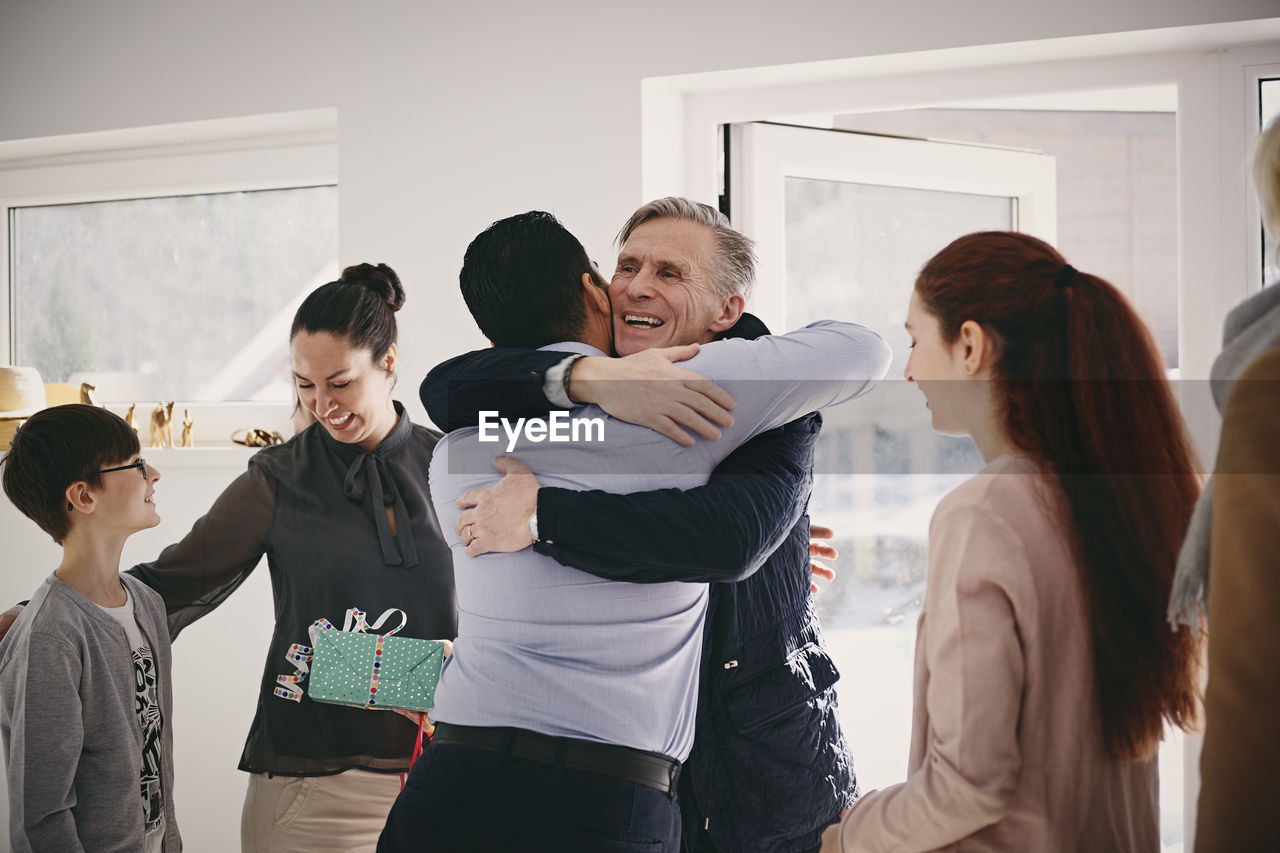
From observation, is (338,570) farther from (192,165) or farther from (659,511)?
(192,165)

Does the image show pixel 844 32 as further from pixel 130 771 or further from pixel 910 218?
pixel 130 771

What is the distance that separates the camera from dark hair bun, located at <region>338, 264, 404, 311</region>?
65.7 inches

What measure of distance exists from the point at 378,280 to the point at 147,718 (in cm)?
83

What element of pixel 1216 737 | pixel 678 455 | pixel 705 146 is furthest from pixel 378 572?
pixel 1216 737

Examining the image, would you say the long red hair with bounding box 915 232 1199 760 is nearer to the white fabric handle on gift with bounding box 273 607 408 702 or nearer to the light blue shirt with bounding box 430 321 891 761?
the light blue shirt with bounding box 430 321 891 761

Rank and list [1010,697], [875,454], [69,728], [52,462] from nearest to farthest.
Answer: [1010,697] < [69,728] < [52,462] < [875,454]

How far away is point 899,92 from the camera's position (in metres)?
1.83

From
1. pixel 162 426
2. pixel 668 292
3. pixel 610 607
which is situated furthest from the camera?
pixel 162 426

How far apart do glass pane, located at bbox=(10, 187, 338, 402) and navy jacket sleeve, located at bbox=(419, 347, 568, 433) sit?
1.28 metres

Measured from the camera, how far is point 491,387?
1093 millimetres

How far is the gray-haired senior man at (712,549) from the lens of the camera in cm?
103

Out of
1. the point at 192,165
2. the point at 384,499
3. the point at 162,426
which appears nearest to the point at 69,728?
the point at 384,499

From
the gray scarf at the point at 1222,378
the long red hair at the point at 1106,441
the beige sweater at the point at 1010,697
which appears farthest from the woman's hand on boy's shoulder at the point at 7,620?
the gray scarf at the point at 1222,378

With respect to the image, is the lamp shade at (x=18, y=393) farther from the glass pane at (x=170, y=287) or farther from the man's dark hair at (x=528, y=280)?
the man's dark hair at (x=528, y=280)
